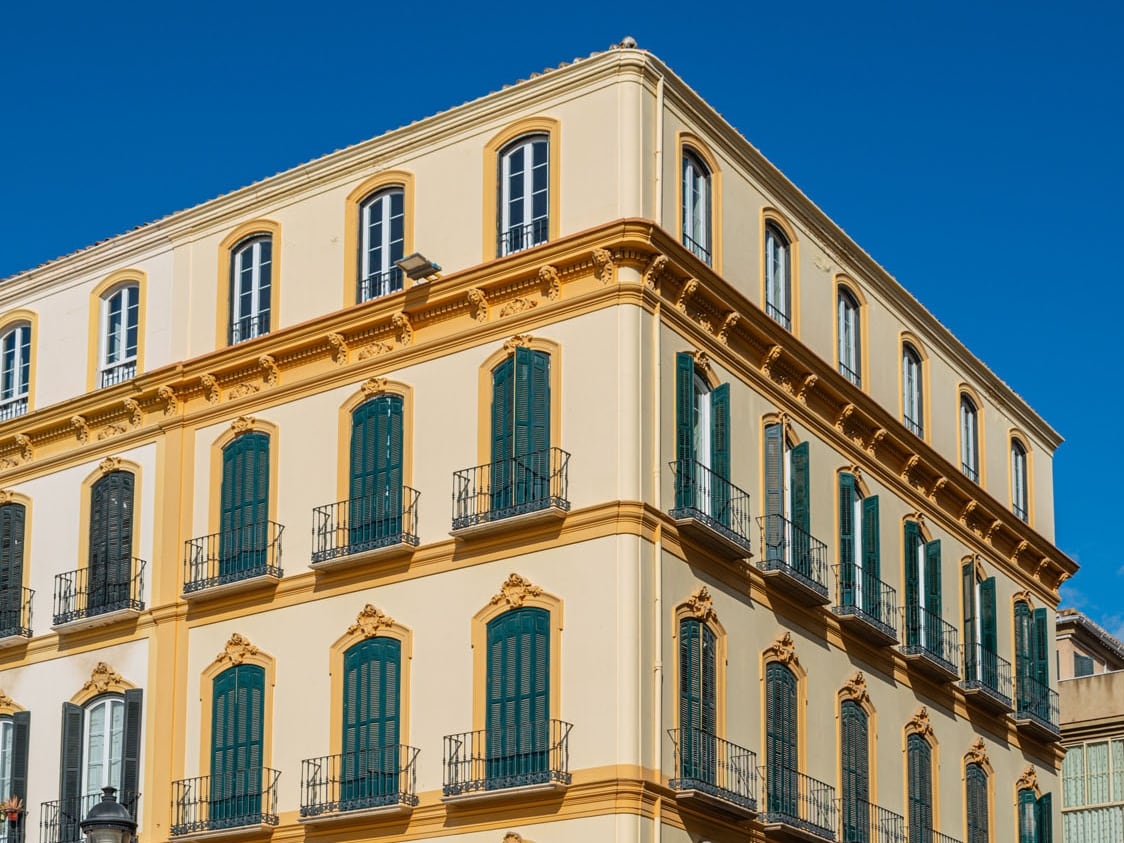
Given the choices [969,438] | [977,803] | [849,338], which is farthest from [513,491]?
[969,438]

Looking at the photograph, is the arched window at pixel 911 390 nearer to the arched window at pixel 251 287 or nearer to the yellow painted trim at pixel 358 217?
the yellow painted trim at pixel 358 217

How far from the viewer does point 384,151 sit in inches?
1606

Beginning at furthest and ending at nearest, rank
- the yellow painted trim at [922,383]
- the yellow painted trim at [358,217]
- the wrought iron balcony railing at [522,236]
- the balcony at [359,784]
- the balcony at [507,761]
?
the yellow painted trim at [922,383] < the yellow painted trim at [358,217] < the wrought iron balcony railing at [522,236] < the balcony at [359,784] < the balcony at [507,761]

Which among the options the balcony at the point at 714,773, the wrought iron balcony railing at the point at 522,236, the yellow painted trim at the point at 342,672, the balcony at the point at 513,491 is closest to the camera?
the balcony at the point at 714,773

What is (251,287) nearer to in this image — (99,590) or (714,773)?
(99,590)

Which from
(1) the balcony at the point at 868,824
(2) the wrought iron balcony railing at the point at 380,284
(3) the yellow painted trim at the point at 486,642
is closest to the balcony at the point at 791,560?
(1) the balcony at the point at 868,824

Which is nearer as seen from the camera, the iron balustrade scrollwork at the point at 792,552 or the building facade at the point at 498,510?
the building facade at the point at 498,510

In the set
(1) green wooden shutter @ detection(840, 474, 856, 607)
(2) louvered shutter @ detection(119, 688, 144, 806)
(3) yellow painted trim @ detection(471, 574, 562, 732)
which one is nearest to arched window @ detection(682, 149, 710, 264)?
(1) green wooden shutter @ detection(840, 474, 856, 607)

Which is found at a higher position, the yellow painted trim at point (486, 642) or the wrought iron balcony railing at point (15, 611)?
the wrought iron balcony railing at point (15, 611)

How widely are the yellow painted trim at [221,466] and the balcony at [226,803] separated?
4854mm

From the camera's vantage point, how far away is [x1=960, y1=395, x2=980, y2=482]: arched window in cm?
4906

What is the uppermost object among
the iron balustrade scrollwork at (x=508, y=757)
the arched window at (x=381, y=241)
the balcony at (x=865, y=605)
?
the arched window at (x=381, y=241)

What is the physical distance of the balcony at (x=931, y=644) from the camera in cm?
4338

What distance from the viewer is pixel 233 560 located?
4034cm
